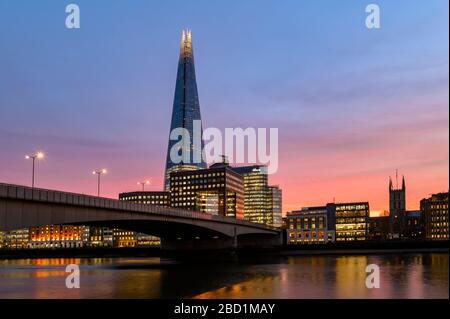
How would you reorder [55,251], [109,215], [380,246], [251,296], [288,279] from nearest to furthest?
[251,296] < [288,279] < [109,215] < [380,246] < [55,251]

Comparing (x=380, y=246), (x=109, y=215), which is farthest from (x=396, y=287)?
(x=380, y=246)

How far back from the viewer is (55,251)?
19012cm

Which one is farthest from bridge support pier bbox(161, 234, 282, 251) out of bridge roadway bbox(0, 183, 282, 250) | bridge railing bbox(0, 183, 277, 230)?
bridge railing bbox(0, 183, 277, 230)

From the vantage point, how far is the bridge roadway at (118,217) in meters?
53.5

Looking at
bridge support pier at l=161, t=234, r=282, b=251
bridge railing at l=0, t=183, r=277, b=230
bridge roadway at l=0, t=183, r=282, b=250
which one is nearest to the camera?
bridge railing at l=0, t=183, r=277, b=230

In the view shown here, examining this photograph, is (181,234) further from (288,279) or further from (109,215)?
(288,279)

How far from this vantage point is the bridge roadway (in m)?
53.5

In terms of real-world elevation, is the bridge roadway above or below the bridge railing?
below

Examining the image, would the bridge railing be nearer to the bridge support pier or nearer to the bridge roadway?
the bridge roadway

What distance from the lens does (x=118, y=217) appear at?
8100 cm

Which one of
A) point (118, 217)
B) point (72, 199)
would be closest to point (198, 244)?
point (118, 217)
